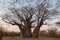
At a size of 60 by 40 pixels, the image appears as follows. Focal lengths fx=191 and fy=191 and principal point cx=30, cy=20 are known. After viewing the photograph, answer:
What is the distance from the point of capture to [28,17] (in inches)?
572

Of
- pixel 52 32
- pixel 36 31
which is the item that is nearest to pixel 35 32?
pixel 36 31

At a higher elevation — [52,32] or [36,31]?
[36,31]

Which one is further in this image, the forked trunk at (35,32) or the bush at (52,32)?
the bush at (52,32)

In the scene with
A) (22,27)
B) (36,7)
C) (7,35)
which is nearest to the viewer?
(36,7)

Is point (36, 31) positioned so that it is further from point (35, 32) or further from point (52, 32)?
point (52, 32)

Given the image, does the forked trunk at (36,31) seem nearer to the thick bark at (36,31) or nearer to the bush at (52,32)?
the thick bark at (36,31)

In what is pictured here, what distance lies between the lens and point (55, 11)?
14281mm

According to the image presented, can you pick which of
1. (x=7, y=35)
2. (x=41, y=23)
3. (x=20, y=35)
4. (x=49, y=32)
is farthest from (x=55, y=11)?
(x=7, y=35)

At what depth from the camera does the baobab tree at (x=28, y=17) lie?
1408cm

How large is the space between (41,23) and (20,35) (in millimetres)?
2047

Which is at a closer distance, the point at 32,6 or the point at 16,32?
the point at 32,6

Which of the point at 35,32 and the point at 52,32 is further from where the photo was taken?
the point at 52,32

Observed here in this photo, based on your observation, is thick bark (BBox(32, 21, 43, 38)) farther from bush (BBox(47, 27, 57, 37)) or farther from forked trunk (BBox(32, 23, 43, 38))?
bush (BBox(47, 27, 57, 37))

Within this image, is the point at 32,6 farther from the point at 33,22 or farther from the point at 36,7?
the point at 33,22
